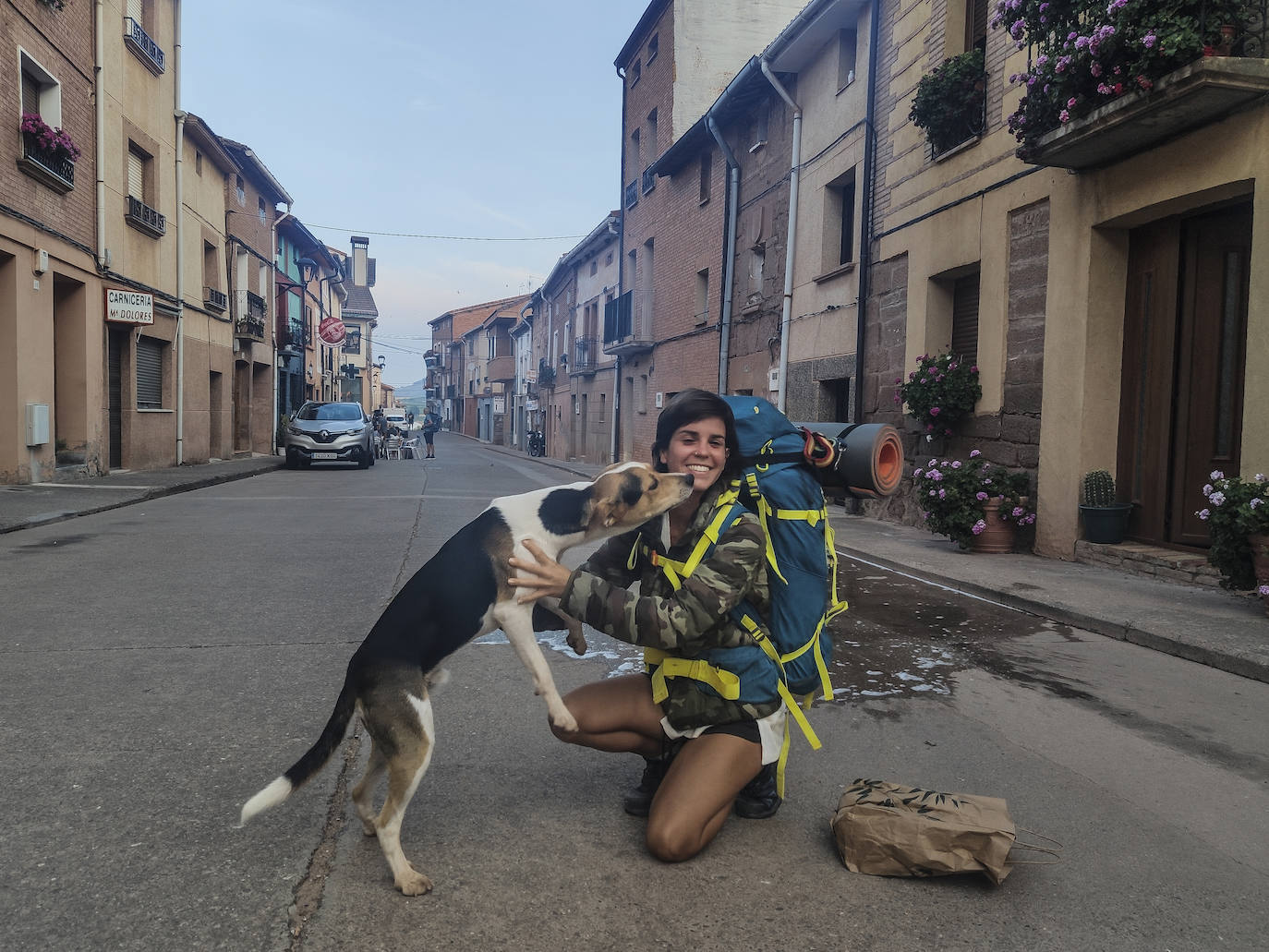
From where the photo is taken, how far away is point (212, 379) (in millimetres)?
23500

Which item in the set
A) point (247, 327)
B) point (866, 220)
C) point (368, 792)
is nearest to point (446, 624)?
point (368, 792)

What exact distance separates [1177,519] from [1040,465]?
1431 millimetres

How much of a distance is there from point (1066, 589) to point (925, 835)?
5261mm

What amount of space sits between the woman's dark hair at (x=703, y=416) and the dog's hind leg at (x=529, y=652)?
69 centimetres

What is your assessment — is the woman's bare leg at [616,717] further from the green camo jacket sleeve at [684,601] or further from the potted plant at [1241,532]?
the potted plant at [1241,532]

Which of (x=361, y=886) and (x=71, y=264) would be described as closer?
(x=361, y=886)

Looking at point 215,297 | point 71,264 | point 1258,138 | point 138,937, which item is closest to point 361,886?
point 138,937

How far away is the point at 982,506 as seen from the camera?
30.5ft

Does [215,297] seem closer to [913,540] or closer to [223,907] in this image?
[913,540]

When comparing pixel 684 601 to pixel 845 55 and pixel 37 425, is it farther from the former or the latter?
pixel 845 55

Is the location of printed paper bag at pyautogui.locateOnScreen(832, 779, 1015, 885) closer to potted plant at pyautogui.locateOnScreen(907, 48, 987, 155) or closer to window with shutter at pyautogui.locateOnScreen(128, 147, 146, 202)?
potted plant at pyautogui.locateOnScreen(907, 48, 987, 155)

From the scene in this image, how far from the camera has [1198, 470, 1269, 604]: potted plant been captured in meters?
5.94

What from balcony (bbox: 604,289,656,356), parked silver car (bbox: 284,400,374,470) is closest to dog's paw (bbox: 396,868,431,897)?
parked silver car (bbox: 284,400,374,470)

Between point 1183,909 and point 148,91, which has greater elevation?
point 148,91
